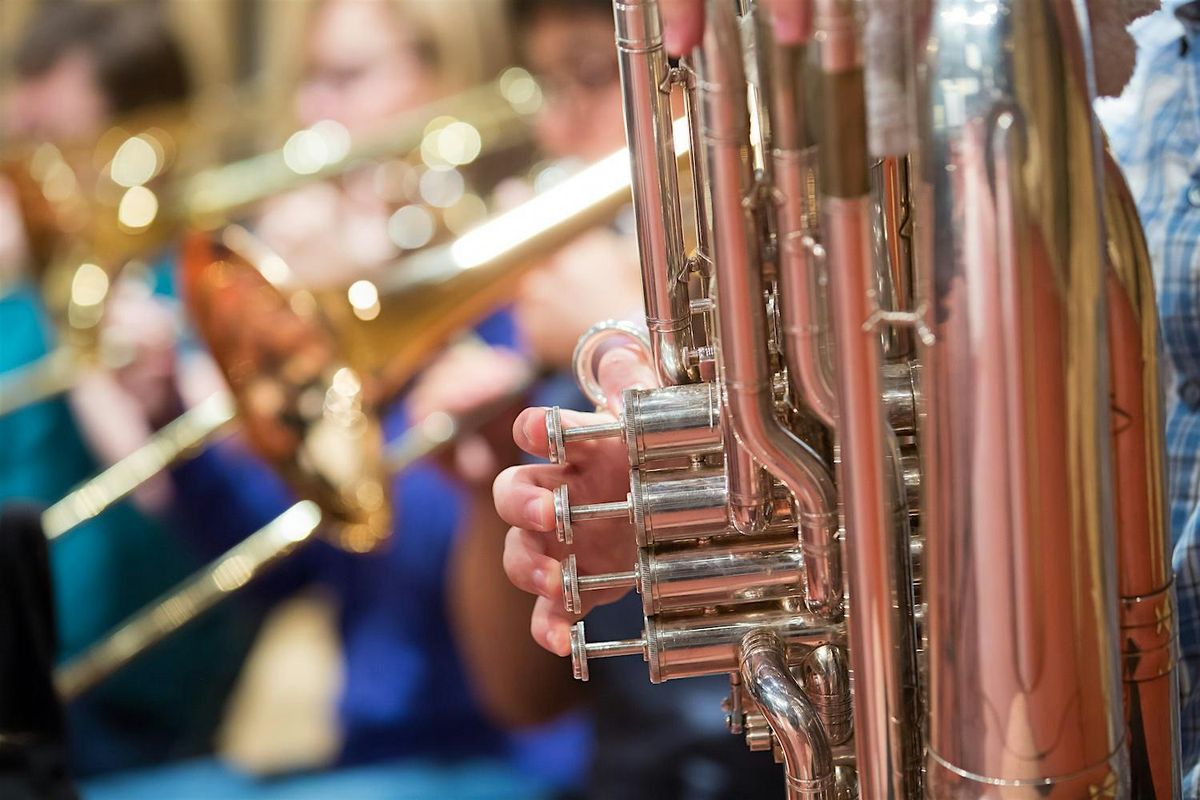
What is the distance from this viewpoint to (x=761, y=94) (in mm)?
425

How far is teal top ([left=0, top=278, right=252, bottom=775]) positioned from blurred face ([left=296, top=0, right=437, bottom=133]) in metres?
0.58

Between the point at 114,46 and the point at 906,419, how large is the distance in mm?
2070

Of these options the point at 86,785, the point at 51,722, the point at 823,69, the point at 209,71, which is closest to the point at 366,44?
the point at 209,71

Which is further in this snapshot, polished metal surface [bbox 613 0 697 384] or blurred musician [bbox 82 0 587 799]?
blurred musician [bbox 82 0 587 799]

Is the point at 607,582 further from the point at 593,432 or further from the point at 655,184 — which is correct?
the point at 655,184

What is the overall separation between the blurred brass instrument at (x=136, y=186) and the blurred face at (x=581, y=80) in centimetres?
22

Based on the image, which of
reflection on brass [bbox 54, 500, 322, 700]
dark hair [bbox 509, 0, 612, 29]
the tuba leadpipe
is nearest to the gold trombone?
reflection on brass [bbox 54, 500, 322, 700]

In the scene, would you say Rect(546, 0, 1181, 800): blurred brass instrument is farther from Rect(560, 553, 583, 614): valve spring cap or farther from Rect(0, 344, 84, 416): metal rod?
Rect(0, 344, 84, 416): metal rod

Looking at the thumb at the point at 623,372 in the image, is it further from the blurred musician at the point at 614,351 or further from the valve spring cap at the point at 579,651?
the valve spring cap at the point at 579,651

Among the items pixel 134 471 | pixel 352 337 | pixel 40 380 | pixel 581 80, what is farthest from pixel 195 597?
pixel 581 80

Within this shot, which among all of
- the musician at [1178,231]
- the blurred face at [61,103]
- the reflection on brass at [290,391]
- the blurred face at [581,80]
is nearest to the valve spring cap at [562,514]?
the musician at [1178,231]

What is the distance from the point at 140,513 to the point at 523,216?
97 cm

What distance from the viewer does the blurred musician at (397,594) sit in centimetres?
157

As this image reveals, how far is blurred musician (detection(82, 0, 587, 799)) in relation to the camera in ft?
5.15
